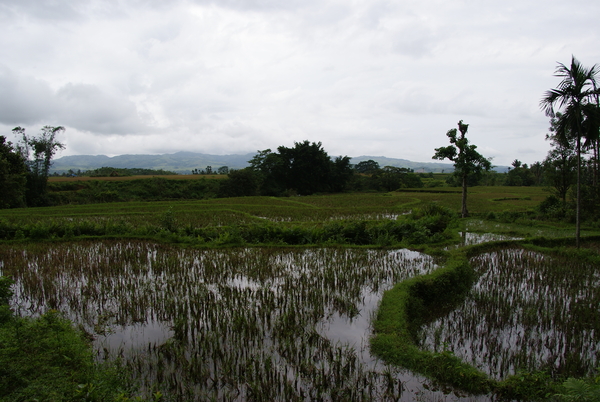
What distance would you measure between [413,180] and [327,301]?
42208 mm

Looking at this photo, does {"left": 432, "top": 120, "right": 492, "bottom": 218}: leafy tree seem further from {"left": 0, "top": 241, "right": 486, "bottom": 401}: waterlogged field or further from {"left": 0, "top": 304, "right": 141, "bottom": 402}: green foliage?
{"left": 0, "top": 304, "right": 141, "bottom": 402}: green foliage

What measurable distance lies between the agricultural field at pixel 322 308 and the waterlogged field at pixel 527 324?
0.03 metres

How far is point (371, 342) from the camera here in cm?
489

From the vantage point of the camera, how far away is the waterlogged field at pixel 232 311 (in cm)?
404

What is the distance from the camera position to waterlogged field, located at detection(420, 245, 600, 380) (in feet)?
14.8

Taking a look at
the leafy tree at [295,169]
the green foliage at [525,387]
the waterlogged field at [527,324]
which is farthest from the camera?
the leafy tree at [295,169]

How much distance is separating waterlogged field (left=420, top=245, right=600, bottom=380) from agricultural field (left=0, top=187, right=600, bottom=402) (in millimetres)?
30

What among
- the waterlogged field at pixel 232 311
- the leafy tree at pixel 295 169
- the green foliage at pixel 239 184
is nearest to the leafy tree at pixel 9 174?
the waterlogged field at pixel 232 311

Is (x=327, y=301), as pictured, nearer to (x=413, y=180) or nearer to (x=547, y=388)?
(x=547, y=388)

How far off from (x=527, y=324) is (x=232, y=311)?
473 cm

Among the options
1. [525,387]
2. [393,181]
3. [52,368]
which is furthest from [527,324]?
[393,181]

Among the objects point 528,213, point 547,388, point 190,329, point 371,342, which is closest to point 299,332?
point 371,342

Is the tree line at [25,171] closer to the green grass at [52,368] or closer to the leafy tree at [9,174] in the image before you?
the leafy tree at [9,174]

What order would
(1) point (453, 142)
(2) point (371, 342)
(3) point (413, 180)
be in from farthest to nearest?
(3) point (413, 180), (1) point (453, 142), (2) point (371, 342)
